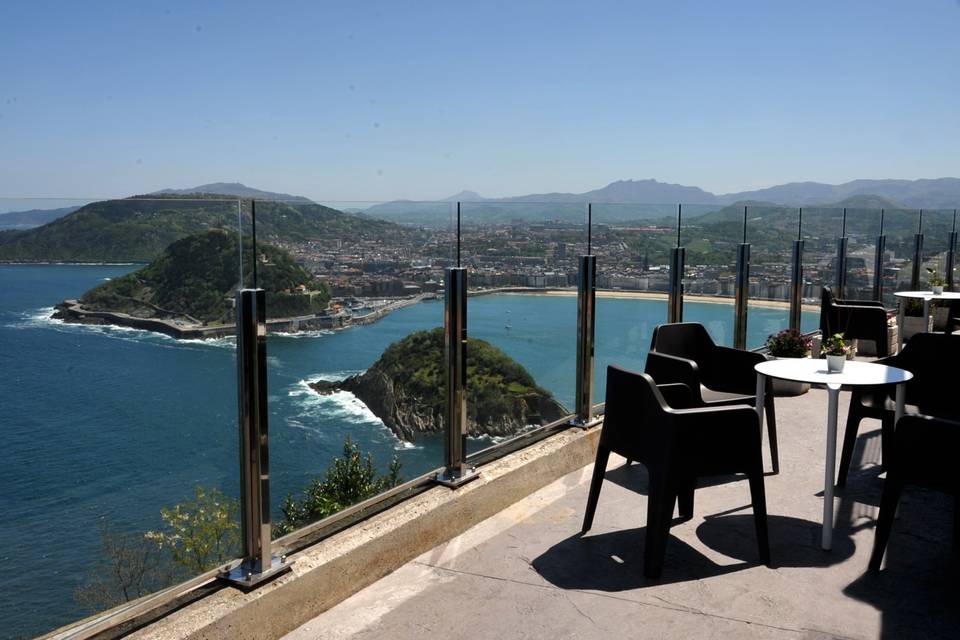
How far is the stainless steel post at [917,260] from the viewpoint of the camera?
1023cm

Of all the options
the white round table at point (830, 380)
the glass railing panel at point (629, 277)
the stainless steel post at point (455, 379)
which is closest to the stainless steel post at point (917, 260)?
Result: the glass railing panel at point (629, 277)

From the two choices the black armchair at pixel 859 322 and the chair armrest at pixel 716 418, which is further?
the black armchair at pixel 859 322

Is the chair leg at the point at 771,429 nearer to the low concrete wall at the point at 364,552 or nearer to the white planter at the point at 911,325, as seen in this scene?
the low concrete wall at the point at 364,552

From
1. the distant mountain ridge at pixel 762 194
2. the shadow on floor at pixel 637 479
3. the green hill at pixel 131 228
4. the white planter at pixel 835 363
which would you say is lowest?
the shadow on floor at pixel 637 479

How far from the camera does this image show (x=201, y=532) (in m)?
2.68

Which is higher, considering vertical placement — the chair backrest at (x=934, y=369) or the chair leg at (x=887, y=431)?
the chair backrest at (x=934, y=369)

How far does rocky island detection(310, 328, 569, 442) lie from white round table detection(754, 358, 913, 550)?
1.27m

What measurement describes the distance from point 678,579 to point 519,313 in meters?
1.68

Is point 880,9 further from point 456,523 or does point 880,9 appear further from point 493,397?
point 456,523

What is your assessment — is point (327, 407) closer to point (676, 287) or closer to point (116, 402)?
point (116, 402)

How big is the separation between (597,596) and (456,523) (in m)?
0.90

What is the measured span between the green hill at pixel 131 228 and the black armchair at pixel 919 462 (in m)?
2.62

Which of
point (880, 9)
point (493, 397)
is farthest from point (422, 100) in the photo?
point (493, 397)

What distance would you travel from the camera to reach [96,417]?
242 cm
